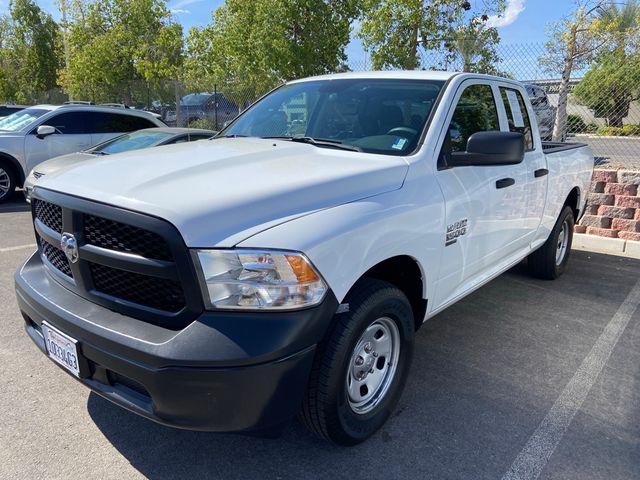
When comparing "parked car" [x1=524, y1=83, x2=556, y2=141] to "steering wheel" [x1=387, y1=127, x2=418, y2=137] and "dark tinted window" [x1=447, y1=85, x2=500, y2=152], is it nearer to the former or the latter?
"dark tinted window" [x1=447, y1=85, x2=500, y2=152]

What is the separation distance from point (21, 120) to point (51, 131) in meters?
0.95

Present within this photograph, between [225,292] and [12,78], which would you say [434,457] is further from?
[12,78]

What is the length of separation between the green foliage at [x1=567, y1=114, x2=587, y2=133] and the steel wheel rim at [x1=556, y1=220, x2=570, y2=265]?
4.63m

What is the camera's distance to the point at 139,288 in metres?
2.26

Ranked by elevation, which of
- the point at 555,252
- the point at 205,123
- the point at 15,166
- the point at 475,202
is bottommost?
the point at 555,252

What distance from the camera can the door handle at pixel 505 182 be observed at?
365cm

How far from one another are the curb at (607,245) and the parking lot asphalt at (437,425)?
289 centimetres

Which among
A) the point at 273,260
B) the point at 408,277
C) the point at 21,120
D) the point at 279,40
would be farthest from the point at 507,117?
the point at 279,40

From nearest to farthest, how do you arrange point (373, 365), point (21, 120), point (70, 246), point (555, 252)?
point (70, 246), point (373, 365), point (555, 252), point (21, 120)

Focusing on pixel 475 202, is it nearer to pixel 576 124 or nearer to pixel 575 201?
pixel 575 201

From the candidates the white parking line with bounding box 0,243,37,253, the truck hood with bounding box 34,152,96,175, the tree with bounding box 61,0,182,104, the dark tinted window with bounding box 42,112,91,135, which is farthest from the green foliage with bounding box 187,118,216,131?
the white parking line with bounding box 0,243,37,253

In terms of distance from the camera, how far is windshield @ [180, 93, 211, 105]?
16188mm

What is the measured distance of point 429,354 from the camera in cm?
374

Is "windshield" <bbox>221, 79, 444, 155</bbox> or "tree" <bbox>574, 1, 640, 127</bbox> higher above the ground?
"tree" <bbox>574, 1, 640, 127</bbox>
